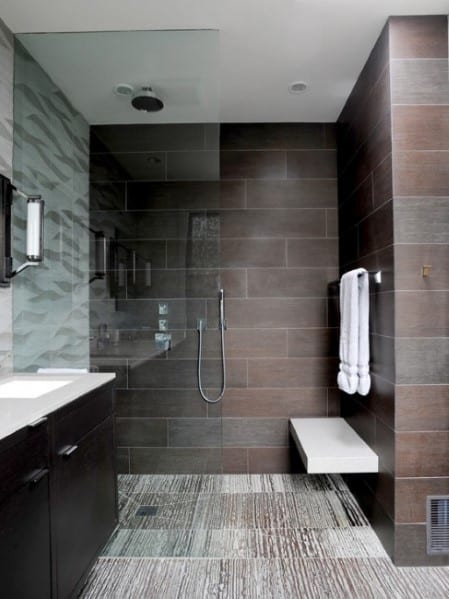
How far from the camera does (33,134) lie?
2.03 meters

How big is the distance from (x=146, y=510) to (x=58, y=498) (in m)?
0.84

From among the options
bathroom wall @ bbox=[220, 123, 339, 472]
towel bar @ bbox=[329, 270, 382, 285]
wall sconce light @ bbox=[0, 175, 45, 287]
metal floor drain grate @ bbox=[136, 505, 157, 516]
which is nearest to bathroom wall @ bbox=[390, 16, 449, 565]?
towel bar @ bbox=[329, 270, 382, 285]

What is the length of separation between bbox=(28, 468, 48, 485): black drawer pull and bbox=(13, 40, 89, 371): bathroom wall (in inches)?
33.6

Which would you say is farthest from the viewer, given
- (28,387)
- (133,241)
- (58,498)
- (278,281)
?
(278,281)

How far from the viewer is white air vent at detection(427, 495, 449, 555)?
5.72ft

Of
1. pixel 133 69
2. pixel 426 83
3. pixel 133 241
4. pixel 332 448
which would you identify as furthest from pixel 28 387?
pixel 426 83

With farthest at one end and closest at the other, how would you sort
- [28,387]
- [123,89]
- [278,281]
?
[278,281]
[123,89]
[28,387]

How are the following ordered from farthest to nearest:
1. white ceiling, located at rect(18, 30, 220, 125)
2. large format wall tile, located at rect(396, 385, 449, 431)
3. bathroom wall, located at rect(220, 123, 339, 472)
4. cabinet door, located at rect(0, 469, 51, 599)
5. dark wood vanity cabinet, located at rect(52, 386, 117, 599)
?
1. bathroom wall, located at rect(220, 123, 339, 472)
2. white ceiling, located at rect(18, 30, 220, 125)
3. large format wall tile, located at rect(396, 385, 449, 431)
4. dark wood vanity cabinet, located at rect(52, 386, 117, 599)
5. cabinet door, located at rect(0, 469, 51, 599)

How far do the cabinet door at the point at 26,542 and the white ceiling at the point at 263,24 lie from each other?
1.98 meters

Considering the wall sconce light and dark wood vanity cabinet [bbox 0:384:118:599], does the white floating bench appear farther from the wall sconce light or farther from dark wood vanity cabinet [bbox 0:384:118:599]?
the wall sconce light

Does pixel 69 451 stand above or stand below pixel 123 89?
below

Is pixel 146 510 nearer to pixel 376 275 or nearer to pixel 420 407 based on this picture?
pixel 420 407

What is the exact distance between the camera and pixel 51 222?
6.95 feet

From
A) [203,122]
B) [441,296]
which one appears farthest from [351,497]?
[203,122]
